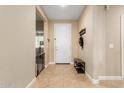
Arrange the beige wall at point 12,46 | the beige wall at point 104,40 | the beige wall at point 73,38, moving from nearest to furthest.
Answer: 1. the beige wall at point 12,46
2. the beige wall at point 104,40
3. the beige wall at point 73,38

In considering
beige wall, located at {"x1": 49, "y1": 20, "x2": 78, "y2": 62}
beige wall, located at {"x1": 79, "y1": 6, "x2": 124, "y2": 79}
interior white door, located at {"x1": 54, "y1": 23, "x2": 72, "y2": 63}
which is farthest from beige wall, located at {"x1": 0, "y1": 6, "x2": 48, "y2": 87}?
interior white door, located at {"x1": 54, "y1": 23, "x2": 72, "y2": 63}

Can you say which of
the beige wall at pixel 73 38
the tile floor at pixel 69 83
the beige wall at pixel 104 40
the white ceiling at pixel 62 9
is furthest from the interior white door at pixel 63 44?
the beige wall at pixel 104 40

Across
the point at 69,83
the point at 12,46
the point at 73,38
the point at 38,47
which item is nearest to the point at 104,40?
the point at 69,83

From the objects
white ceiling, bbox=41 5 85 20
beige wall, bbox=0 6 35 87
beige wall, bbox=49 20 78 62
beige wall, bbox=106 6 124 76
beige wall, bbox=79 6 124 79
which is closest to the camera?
beige wall, bbox=0 6 35 87

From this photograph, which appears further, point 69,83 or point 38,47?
point 38,47

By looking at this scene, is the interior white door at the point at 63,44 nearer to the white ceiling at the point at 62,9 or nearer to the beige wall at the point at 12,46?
the white ceiling at the point at 62,9

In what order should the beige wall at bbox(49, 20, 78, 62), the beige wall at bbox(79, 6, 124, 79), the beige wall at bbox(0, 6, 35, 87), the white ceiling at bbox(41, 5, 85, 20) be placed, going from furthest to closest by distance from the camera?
the beige wall at bbox(49, 20, 78, 62) → the white ceiling at bbox(41, 5, 85, 20) → the beige wall at bbox(79, 6, 124, 79) → the beige wall at bbox(0, 6, 35, 87)

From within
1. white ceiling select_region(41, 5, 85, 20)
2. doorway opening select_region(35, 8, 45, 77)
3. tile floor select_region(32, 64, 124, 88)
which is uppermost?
white ceiling select_region(41, 5, 85, 20)

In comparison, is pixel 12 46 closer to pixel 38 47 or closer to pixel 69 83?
pixel 69 83

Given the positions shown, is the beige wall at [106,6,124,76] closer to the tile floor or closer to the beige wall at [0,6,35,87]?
the tile floor

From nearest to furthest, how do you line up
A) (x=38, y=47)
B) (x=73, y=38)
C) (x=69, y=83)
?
(x=69, y=83)
(x=38, y=47)
(x=73, y=38)

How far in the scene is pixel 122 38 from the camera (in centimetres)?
397
